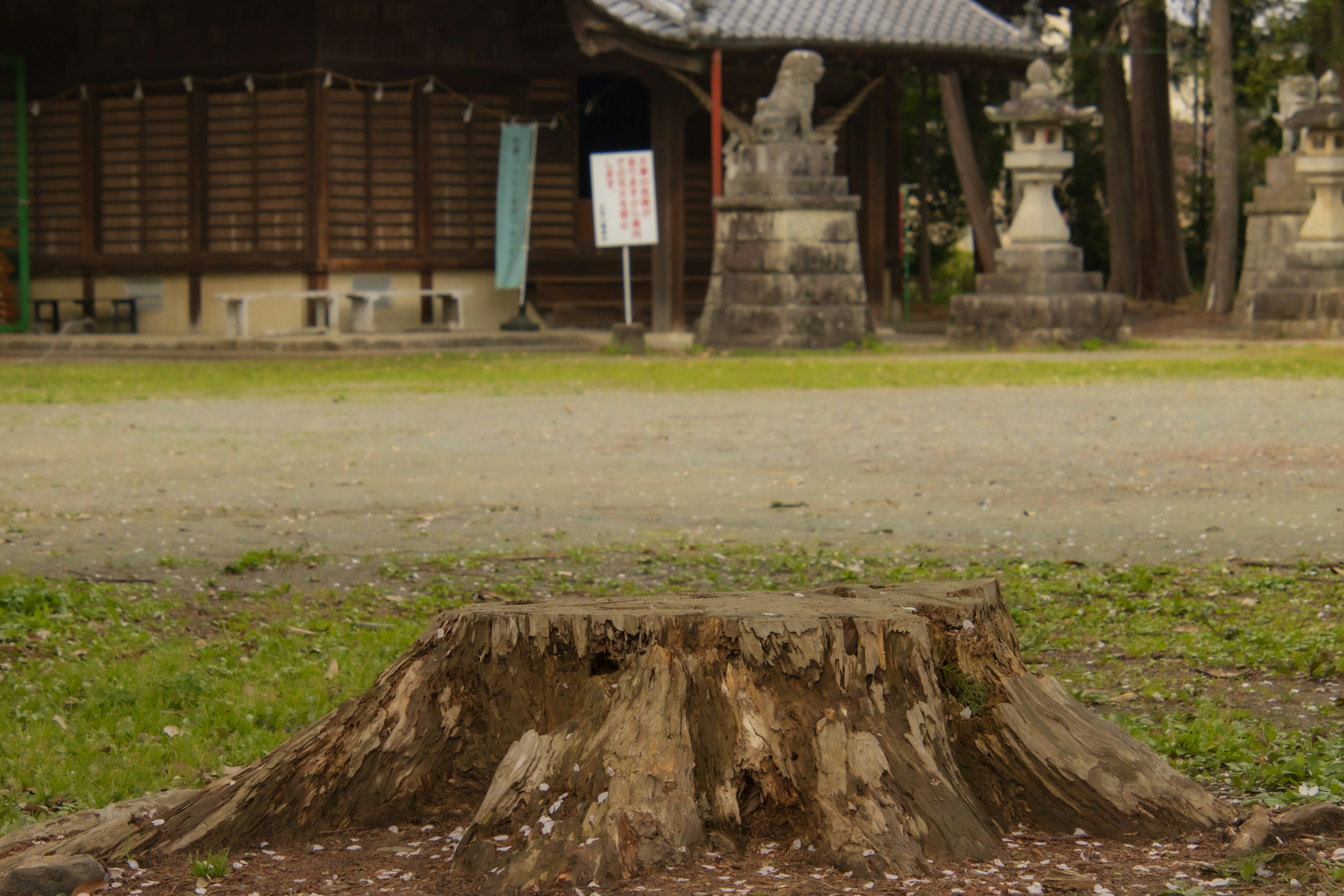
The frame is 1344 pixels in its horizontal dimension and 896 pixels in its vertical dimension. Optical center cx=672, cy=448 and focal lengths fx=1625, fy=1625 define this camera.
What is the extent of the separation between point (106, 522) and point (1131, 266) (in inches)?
886

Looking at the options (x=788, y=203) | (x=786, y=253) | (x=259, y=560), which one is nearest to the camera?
(x=259, y=560)

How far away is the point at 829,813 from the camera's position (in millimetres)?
2854

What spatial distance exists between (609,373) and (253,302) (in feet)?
22.2

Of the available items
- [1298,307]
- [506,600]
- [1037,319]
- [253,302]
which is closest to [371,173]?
[253,302]

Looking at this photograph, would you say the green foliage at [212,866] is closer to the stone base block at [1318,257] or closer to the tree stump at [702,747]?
the tree stump at [702,747]

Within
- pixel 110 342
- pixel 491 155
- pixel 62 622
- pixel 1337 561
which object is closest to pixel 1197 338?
pixel 491 155

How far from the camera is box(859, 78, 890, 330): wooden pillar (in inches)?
825

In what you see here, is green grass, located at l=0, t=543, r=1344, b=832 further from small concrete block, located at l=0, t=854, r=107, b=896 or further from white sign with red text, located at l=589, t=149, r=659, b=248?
white sign with red text, located at l=589, t=149, r=659, b=248

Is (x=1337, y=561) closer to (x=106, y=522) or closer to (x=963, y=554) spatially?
(x=963, y=554)

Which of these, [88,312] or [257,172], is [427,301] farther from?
[88,312]

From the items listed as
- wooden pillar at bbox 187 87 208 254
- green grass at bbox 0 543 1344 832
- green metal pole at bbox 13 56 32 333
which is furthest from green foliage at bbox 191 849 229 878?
green metal pole at bbox 13 56 32 333

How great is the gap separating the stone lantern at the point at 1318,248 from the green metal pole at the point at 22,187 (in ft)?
50.3

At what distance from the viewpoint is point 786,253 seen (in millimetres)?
17500

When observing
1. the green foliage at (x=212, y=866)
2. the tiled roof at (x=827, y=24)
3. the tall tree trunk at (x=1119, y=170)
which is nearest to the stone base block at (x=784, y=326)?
the tiled roof at (x=827, y=24)
